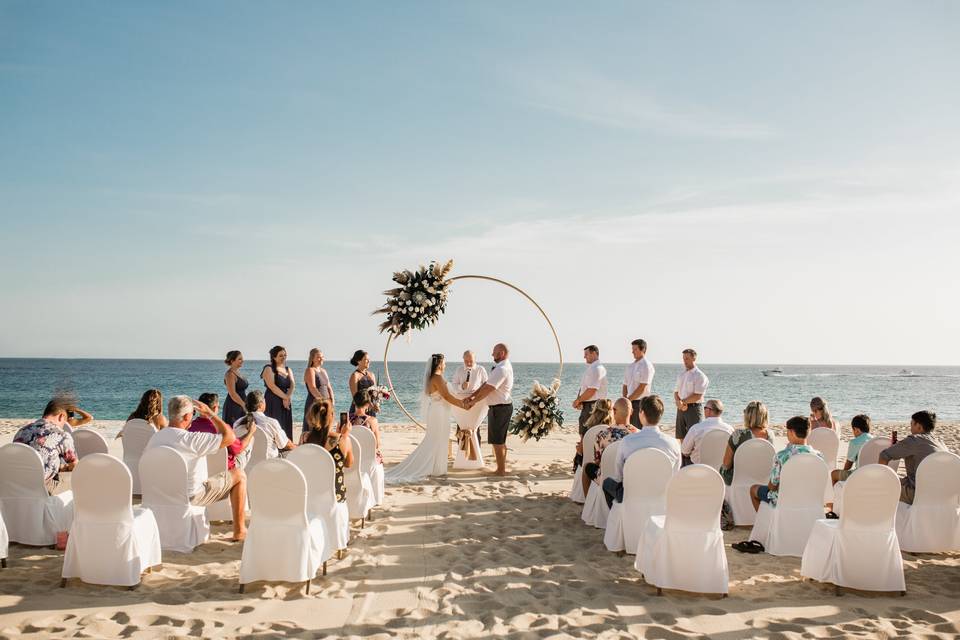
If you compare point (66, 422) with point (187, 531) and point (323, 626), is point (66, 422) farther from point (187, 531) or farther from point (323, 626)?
point (323, 626)

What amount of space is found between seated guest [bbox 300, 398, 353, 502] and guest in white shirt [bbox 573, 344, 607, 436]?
4535 mm

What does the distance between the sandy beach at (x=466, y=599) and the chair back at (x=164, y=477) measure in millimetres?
492

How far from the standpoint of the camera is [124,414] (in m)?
32.1

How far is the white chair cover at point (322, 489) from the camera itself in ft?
16.7

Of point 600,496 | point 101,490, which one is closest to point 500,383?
point 600,496

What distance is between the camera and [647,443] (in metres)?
5.84

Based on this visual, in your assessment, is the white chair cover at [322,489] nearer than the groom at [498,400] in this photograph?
Yes

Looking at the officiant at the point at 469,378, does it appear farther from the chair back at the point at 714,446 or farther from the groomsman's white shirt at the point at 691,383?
the chair back at the point at 714,446

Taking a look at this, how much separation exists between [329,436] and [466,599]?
191cm

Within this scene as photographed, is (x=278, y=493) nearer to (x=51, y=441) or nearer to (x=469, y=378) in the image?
(x=51, y=441)

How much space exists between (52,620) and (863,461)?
717 centimetres

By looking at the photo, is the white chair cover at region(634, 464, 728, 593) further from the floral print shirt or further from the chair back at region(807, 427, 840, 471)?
the floral print shirt

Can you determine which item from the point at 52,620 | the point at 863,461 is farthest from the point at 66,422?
the point at 863,461

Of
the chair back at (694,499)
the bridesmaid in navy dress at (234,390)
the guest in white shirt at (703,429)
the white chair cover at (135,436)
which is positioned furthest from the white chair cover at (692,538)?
the bridesmaid in navy dress at (234,390)
